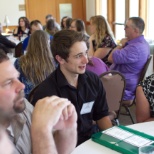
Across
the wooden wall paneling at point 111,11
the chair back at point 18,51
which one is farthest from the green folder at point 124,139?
the wooden wall paneling at point 111,11

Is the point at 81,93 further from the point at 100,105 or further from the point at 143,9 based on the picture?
the point at 143,9

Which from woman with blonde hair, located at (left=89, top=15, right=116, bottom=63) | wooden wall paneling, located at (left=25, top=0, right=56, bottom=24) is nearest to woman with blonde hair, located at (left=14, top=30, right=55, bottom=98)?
woman with blonde hair, located at (left=89, top=15, right=116, bottom=63)

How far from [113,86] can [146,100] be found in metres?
0.59

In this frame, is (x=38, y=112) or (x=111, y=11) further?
(x=111, y=11)

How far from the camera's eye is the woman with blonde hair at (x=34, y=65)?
118 inches

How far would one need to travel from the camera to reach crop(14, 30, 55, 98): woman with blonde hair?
2.99m

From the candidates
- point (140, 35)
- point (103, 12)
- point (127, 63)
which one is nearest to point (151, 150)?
point (127, 63)

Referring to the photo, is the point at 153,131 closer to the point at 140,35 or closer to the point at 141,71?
the point at 141,71

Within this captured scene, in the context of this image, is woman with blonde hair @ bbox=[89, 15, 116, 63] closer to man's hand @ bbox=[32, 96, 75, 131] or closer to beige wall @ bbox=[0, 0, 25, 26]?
man's hand @ bbox=[32, 96, 75, 131]

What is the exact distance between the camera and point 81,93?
2.03 metres

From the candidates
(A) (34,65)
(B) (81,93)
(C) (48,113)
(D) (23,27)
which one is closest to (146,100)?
(B) (81,93)

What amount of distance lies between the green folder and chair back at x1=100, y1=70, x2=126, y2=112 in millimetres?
989

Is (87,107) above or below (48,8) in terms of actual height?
below

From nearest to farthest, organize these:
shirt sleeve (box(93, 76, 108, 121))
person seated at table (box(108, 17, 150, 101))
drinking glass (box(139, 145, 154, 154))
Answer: drinking glass (box(139, 145, 154, 154))
shirt sleeve (box(93, 76, 108, 121))
person seated at table (box(108, 17, 150, 101))
